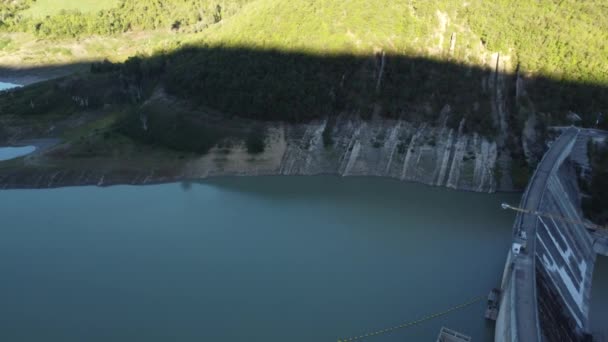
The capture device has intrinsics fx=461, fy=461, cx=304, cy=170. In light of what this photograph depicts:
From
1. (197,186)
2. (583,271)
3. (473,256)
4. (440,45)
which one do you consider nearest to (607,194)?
(583,271)

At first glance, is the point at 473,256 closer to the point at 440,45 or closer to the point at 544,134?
the point at 544,134

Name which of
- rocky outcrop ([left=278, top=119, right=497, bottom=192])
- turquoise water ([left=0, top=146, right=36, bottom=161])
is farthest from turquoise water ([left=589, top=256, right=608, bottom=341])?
turquoise water ([left=0, top=146, right=36, bottom=161])

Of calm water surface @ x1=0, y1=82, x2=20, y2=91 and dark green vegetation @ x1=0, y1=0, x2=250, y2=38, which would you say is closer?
calm water surface @ x1=0, y1=82, x2=20, y2=91

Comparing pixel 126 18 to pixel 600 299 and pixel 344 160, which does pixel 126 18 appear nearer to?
pixel 344 160

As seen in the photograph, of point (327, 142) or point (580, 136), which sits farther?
point (327, 142)

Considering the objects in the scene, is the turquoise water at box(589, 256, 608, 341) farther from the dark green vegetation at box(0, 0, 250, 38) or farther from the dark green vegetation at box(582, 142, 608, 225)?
the dark green vegetation at box(0, 0, 250, 38)

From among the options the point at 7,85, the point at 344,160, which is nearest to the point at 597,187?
the point at 344,160
